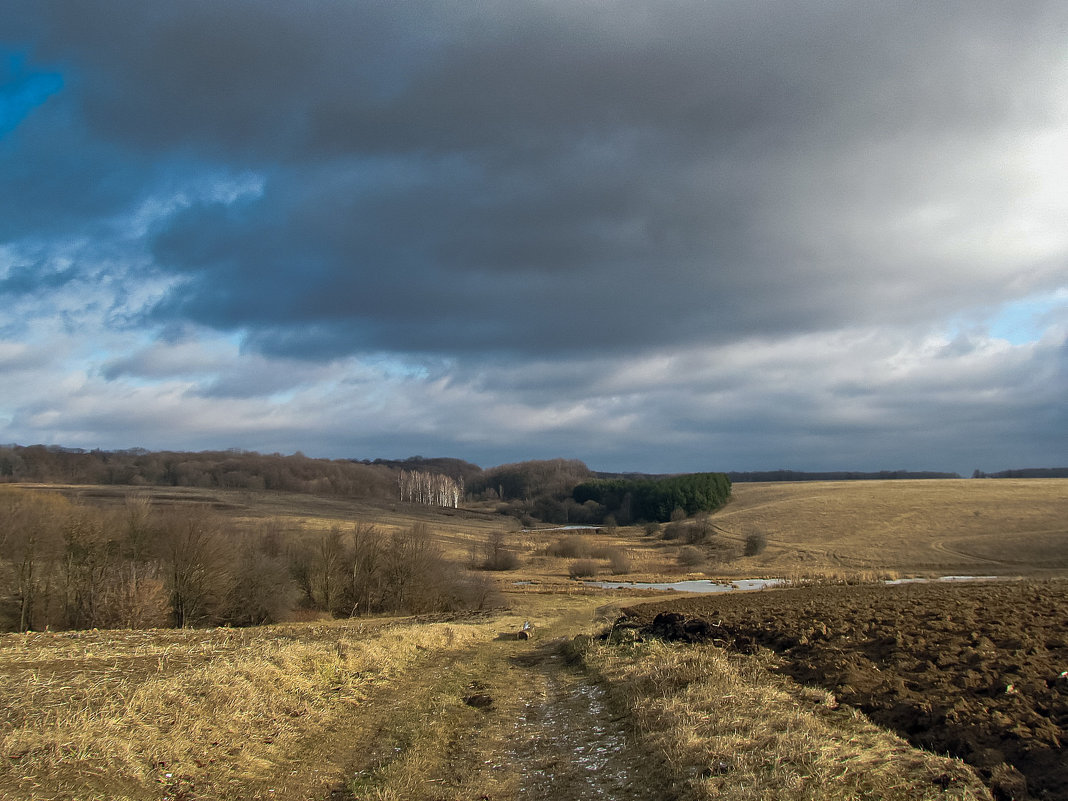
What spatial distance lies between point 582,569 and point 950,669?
8006 centimetres

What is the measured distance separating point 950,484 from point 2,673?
150m

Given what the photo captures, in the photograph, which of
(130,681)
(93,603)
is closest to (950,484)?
(93,603)

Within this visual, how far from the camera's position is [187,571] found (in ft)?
155

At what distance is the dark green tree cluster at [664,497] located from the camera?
150000 millimetres

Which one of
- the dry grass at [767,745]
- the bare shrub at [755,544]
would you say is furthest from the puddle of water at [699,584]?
the dry grass at [767,745]

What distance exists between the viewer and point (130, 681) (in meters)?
13.7

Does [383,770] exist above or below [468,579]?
above

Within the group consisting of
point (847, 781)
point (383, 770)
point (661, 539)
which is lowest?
point (661, 539)

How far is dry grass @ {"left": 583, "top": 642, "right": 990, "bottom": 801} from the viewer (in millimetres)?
8625

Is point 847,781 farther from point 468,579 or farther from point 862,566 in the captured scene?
point 862,566

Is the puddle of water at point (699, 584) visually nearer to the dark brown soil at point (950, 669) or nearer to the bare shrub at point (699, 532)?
the bare shrub at point (699, 532)

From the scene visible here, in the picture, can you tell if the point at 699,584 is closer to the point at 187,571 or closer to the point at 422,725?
the point at 187,571

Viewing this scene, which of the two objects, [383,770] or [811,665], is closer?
[383,770]

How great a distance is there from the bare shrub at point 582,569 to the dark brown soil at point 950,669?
63856 mm
